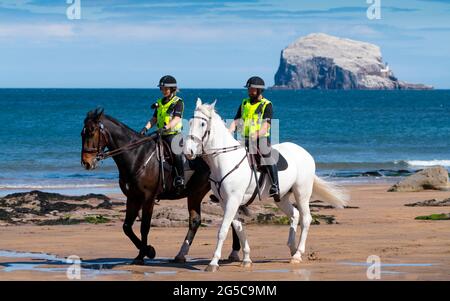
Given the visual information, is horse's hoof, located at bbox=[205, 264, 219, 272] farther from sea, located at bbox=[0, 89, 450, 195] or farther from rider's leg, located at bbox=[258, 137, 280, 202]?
sea, located at bbox=[0, 89, 450, 195]

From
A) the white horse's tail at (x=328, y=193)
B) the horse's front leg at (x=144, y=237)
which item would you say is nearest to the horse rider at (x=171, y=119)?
the horse's front leg at (x=144, y=237)

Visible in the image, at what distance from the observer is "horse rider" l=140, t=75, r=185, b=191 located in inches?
647

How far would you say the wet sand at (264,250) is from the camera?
1485 centimetres

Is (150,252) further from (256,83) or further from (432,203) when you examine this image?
(432,203)

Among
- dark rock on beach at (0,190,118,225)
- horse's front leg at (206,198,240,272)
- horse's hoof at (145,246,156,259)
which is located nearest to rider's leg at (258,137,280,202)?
horse's front leg at (206,198,240,272)

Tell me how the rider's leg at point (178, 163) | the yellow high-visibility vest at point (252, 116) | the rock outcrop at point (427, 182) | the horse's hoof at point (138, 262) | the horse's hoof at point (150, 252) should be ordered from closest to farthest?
the yellow high-visibility vest at point (252, 116) → the horse's hoof at point (138, 262) → the horse's hoof at point (150, 252) → the rider's leg at point (178, 163) → the rock outcrop at point (427, 182)

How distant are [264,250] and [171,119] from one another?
300cm

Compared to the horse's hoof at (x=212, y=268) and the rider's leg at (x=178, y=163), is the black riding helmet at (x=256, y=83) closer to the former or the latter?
the rider's leg at (x=178, y=163)

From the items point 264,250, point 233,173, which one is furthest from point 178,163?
point 264,250

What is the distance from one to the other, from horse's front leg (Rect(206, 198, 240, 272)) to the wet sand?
0.19 meters

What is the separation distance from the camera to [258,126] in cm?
1597

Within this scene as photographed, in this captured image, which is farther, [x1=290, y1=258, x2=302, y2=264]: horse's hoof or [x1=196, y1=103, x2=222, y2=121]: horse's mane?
[x1=290, y1=258, x2=302, y2=264]: horse's hoof

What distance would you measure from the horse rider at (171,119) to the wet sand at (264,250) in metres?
1.50
